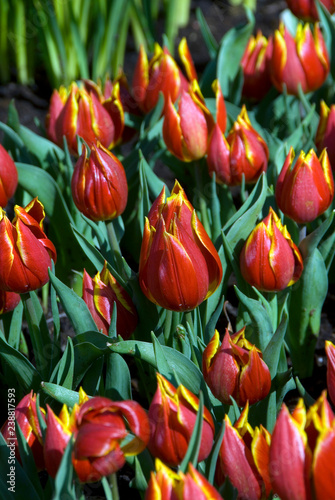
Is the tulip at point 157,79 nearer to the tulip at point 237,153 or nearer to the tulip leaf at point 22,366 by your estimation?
the tulip at point 237,153

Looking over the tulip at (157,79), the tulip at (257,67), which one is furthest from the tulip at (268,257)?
the tulip at (257,67)

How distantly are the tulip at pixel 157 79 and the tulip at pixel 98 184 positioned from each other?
0.46m

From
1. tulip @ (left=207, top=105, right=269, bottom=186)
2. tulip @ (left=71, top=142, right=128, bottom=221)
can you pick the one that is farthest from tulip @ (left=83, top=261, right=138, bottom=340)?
tulip @ (left=207, top=105, right=269, bottom=186)

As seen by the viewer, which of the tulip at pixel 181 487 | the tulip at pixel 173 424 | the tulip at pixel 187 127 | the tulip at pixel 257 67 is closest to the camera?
the tulip at pixel 181 487

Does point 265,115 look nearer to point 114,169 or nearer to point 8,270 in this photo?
point 114,169

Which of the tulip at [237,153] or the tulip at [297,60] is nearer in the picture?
the tulip at [237,153]

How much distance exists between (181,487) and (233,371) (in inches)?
9.4

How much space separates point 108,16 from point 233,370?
1.95 m

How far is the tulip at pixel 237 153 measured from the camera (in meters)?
1.28

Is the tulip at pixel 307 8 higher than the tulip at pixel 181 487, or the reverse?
the tulip at pixel 307 8

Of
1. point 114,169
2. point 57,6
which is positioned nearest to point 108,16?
point 57,6

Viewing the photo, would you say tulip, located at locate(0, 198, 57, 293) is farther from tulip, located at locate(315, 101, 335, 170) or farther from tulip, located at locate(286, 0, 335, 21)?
tulip, located at locate(286, 0, 335, 21)

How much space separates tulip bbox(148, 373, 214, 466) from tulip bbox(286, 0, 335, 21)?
1362 millimetres

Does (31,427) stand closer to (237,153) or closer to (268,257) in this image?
(268,257)
